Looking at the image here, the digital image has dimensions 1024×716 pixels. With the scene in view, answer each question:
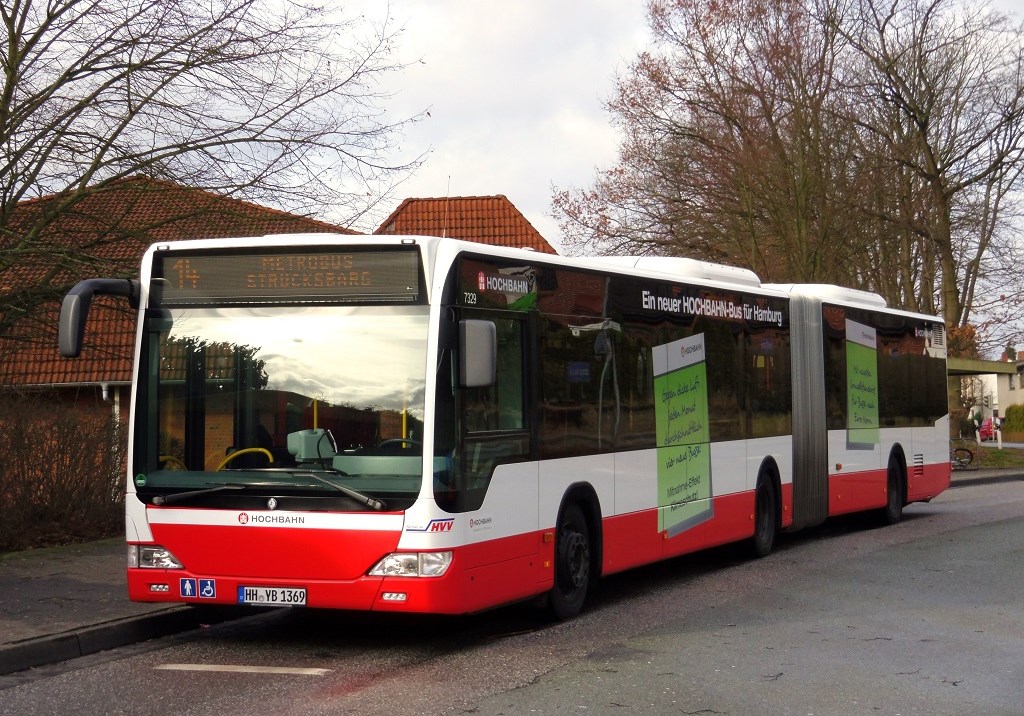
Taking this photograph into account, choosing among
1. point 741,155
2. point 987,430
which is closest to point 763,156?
point 741,155

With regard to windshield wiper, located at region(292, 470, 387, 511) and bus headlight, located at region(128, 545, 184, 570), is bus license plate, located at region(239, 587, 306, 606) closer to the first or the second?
bus headlight, located at region(128, 545, 184, 570)

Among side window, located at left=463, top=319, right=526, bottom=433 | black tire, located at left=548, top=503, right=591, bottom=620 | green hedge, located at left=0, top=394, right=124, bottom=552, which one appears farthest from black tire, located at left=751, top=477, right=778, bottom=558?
green hedge, located at left=0, top=394, right=124, bottom=552

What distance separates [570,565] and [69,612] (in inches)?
146

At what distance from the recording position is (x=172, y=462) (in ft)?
29.8

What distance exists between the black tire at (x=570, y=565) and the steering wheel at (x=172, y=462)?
2.83 m

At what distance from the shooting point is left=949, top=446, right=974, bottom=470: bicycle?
1467 inches

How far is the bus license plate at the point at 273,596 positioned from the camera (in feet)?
28.4

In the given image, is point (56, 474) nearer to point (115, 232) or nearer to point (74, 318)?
point (115, 232)

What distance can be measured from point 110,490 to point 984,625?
31.6ft

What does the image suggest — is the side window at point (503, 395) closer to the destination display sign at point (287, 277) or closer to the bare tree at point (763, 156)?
the destination display sign at point (287, 277)

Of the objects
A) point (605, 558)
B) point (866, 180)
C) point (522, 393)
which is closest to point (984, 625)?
point (605, 558)

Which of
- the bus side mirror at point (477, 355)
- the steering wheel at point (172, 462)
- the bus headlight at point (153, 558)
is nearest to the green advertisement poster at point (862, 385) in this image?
the bus side mirror at point (477, 355)

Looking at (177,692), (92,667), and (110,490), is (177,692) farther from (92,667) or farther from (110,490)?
(110,490)

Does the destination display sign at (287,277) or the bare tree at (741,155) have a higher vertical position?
the bare tree at (741,155)
